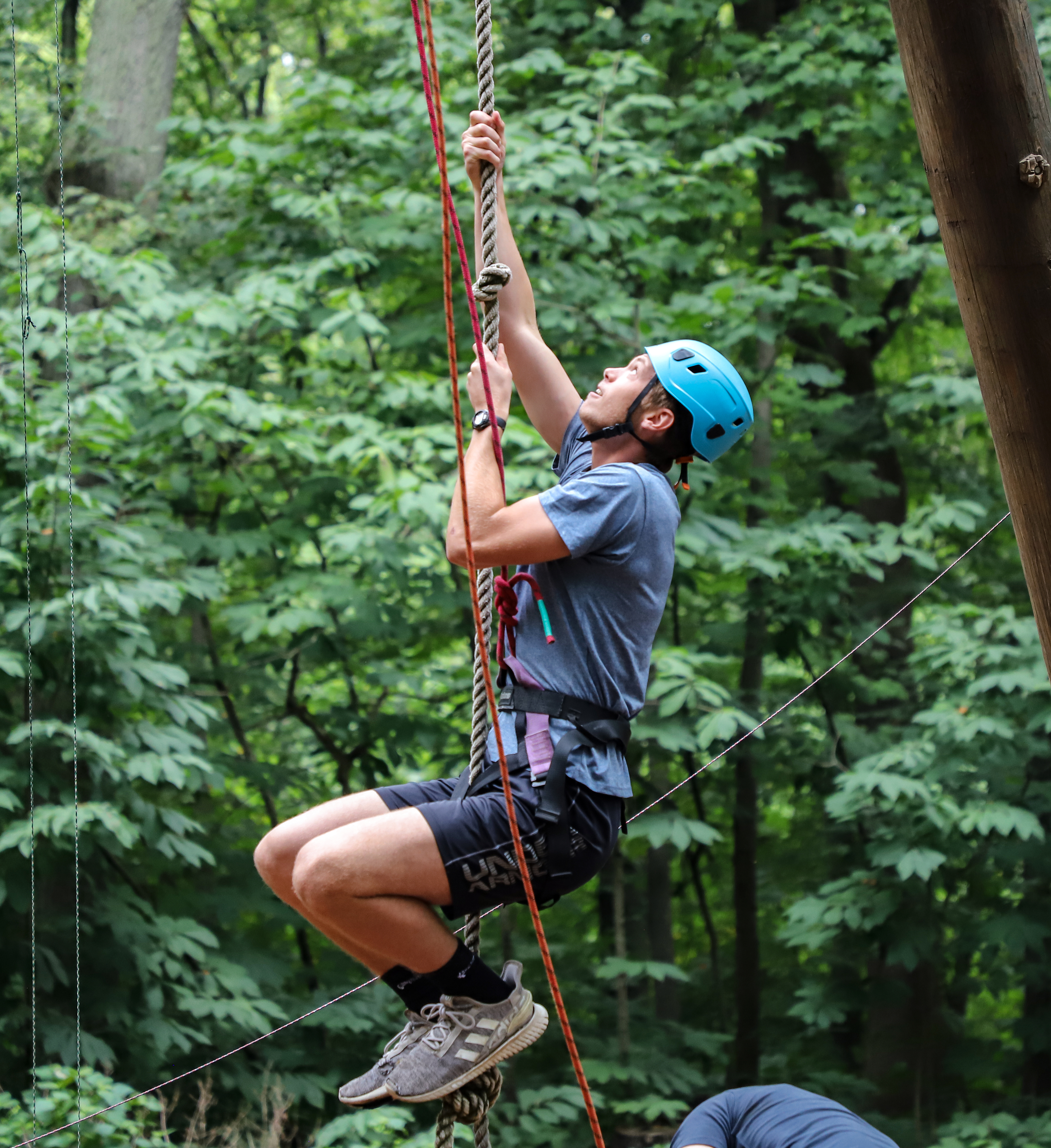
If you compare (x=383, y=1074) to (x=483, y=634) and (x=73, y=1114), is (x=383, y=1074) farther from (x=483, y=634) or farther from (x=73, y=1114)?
(x=73, y=1114)

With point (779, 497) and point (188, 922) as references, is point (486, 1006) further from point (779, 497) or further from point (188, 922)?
point (779, 497)

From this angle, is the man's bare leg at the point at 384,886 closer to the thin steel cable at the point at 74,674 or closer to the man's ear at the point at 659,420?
the man's ear at the point at 659,420

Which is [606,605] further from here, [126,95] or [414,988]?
[126,95]

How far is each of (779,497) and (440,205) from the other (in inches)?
110

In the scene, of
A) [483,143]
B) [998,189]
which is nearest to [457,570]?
[483,143]

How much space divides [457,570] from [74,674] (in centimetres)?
207

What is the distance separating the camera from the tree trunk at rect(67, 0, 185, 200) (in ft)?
22.3

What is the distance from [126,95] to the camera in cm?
713

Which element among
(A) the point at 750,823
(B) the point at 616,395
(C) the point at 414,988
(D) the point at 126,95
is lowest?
(A) the point at 750,823

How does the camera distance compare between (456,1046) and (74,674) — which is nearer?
(456,1046)

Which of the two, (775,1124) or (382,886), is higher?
(382,886)

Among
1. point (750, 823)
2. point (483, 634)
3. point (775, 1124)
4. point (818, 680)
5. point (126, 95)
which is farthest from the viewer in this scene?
point (750, 823)

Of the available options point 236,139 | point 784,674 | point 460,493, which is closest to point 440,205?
point 236,139

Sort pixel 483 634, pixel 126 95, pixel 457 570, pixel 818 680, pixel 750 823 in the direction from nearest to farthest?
pixel 483 634 < pixel 818 680 < pixel 457 570 < pixel 126 95 < pixel 750 823
